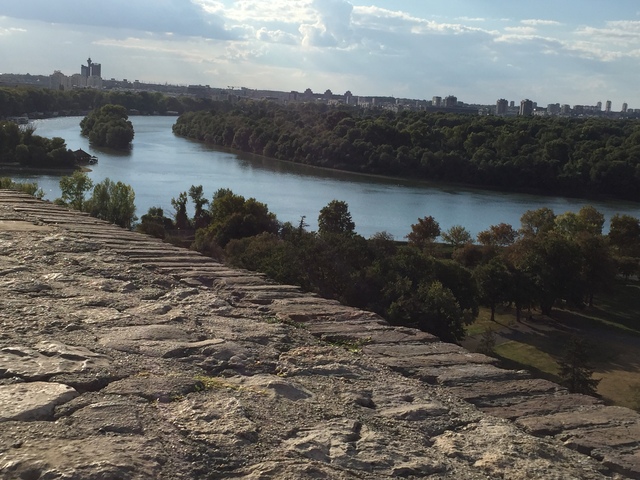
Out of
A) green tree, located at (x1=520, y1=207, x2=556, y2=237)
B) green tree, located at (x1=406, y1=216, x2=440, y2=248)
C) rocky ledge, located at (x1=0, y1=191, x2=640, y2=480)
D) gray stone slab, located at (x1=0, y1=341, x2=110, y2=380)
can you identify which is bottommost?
green tree, located at (x1=406, y1=216, x2=440, y2=248)

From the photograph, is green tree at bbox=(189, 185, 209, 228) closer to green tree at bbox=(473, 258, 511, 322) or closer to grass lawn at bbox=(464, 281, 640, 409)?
grass lawn at bbox=(464, 281, 640, 409)

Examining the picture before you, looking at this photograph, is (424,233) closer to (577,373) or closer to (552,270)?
(552,270)

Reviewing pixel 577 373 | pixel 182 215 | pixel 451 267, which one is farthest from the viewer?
pixel 182 215

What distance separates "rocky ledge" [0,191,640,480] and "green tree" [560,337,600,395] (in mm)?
9318

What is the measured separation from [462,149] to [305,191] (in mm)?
18130

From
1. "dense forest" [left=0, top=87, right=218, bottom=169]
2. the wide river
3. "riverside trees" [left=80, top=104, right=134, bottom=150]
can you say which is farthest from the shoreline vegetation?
"riverside trees" [left=80, top=104, right=134, bottom=150]

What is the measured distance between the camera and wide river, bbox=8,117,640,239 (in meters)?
32.1

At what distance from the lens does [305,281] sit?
488 inches

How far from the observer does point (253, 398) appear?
86.7 inches

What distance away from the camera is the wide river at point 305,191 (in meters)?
32.1

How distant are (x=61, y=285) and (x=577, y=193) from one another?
45.7 metres

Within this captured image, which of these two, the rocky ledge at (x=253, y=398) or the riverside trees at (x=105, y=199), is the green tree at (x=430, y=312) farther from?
the riverside trees at (x=105, y=199)

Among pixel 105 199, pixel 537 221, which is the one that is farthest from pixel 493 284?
pixel 105 199

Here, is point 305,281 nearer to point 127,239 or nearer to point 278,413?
point 127,239
